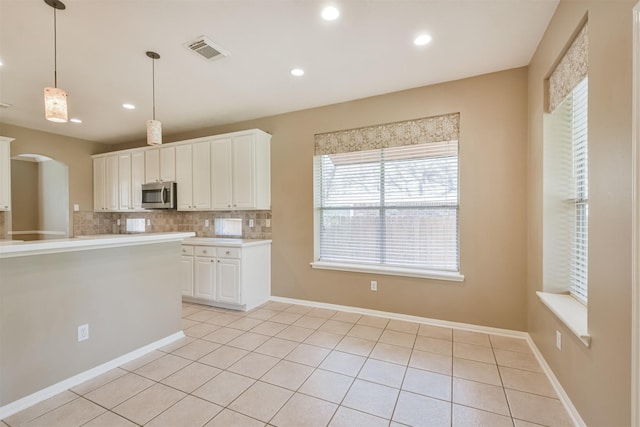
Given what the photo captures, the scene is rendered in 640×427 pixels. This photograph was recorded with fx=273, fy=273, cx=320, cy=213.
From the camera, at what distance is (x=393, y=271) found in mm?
3227

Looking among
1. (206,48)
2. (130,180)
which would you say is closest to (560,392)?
(206,48)

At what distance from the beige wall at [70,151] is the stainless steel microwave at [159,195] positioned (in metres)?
1.55

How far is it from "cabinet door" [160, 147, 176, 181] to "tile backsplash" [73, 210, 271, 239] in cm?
70

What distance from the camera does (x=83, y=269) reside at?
2.09 metres

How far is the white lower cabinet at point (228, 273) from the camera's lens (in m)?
3.54

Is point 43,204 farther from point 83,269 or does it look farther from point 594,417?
point 594,417

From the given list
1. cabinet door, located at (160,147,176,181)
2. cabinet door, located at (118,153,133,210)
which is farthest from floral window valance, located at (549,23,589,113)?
cabinet door, located at (118,153,133,210)

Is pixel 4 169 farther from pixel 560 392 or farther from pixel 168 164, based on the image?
pixel 560 392

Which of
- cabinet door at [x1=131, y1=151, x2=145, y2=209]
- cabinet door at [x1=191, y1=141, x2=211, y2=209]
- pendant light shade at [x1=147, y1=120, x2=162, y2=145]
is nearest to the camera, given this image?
pendant light shade at [x1=147, y1=120, x2=162, y2=145]

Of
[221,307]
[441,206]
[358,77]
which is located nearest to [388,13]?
[358,77]

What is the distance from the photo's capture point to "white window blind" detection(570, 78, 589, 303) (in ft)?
6.25

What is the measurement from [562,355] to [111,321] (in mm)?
3389

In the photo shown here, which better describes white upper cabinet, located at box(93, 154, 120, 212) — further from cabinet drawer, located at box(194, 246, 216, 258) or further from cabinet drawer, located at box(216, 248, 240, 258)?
cabinet drawer, located at box(216, 248, 240, 258)

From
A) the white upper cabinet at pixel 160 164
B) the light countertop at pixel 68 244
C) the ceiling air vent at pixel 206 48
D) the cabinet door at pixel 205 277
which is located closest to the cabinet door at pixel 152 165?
the white upper cabinet at pixel 160 164
